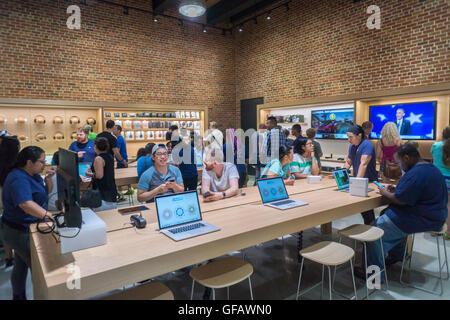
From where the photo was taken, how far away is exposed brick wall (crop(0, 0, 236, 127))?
6.51 m

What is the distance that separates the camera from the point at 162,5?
7.71m

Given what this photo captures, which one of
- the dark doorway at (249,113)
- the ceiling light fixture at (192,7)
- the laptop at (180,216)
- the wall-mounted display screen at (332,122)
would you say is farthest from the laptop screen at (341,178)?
the dark doorway at (249,113)

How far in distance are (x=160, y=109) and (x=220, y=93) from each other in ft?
7.43

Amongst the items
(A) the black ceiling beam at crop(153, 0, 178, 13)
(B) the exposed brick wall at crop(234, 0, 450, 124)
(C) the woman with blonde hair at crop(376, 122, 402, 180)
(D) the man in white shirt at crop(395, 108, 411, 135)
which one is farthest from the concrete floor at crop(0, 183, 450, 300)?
(A) the black ceiling beam at crop(153, 0, 178, 13)

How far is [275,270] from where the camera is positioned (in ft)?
10.6

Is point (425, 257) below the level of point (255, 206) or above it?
below

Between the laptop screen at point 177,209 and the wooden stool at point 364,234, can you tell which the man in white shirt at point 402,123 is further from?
the laptop screen at point 177,209

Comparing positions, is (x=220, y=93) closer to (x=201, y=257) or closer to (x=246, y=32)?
(x=246, y=32)

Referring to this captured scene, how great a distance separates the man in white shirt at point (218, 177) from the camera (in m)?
3.15

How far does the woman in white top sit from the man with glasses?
6.09 ft

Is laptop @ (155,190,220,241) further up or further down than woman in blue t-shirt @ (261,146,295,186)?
further down

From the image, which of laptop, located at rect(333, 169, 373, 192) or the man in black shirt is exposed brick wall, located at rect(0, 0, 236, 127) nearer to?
the man in black shirt

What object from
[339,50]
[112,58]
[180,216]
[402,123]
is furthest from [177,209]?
[112,58]


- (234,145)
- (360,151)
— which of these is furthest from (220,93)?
(360,151)
